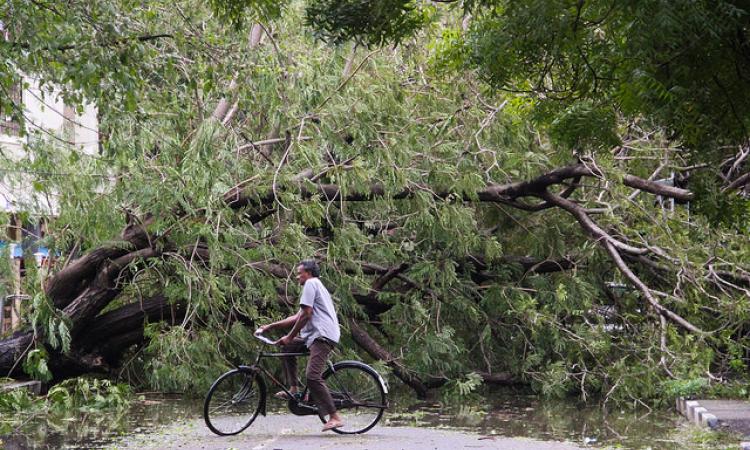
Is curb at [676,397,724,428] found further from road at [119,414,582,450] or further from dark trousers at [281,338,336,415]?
dark trousers at [281,338,336,415]

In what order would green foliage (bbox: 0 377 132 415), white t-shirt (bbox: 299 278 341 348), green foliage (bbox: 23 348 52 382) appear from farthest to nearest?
1. green foliage (bbox: 23 348 52 382)
2. green foliage (bbox: 0 377 132 415)
3. white t-shirt (bbox: 299 278 341 348)

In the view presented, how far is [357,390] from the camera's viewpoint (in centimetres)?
1130

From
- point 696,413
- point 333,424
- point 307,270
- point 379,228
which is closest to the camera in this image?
point 333,424

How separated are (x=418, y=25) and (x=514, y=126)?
6604 mm

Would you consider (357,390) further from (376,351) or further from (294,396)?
(376,351)

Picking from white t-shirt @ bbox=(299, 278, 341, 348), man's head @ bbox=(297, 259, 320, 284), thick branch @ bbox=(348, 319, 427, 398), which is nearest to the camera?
white t-shirt @ bbox=(299, 278, 341, 348)

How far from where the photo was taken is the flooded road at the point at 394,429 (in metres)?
10.5

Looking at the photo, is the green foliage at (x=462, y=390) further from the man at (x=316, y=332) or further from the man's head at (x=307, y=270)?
the man's head at (x=307, y=270)

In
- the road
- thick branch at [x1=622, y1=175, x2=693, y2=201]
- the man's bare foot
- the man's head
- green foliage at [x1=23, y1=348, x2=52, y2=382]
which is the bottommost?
the road

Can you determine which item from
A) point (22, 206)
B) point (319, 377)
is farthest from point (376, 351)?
point (22, 206)

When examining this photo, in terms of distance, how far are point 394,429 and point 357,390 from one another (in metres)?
0.70

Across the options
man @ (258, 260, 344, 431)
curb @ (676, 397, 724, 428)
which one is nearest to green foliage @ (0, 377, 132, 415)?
man @ (258, 260, 344, 431)

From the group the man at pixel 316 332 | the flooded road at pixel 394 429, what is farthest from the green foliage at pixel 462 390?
the man at pixel 316 332

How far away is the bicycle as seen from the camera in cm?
1115
